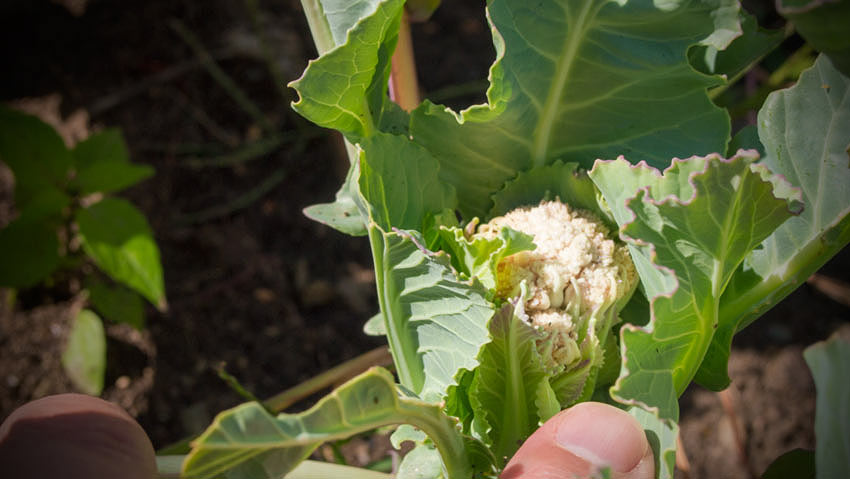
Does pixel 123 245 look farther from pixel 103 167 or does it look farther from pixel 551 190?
pixel 551 190

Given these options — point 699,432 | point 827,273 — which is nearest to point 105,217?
point 699,432

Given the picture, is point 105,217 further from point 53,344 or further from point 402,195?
point 402,195

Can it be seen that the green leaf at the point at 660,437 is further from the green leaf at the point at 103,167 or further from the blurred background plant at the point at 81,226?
the green leaf at the point at 103,167

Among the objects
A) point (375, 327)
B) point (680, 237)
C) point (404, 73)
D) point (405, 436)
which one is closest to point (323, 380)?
point (375, 327)

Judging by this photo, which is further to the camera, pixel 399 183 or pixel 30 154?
pixel 30 154

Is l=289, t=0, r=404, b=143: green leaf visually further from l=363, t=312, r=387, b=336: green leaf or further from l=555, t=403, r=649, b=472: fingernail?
l=555, t=403, r=649, b=472: fingernail

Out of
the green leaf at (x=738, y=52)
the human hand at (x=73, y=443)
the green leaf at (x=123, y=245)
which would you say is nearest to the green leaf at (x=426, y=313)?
the human hand at (x=73, y=443)
